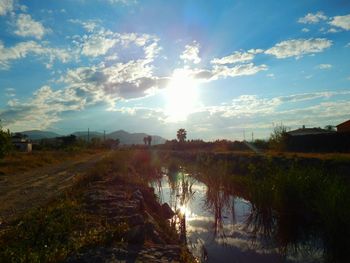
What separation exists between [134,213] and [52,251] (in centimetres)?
404

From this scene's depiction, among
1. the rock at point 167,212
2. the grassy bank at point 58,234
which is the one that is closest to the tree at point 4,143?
the rock at point 167,212

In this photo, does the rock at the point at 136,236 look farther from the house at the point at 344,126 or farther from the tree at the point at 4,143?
the house at the point at 344,126

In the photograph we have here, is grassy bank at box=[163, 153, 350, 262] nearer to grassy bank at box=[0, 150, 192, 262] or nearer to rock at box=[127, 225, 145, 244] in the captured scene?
grassy bank at box=[0, 150, 192, 262]

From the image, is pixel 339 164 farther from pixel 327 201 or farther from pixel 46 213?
pixel 46 213

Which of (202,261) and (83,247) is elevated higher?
(83,247)

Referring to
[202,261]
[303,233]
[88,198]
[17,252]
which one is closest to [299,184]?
[303,233]

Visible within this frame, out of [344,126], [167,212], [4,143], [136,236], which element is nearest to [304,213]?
[167,212]

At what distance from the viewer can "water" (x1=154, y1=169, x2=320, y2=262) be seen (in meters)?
9.41

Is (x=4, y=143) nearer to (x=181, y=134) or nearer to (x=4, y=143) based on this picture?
(x=4, y=143)

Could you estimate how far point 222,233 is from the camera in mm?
11734

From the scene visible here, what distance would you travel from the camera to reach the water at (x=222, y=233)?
30.9 ft

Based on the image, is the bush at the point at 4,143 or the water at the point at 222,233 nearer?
the water at the point at 222,233

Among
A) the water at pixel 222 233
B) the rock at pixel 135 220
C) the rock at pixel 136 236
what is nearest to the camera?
the rock at pixel 136 236

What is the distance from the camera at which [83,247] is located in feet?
21.6
